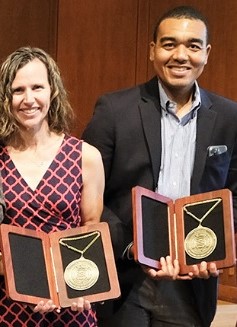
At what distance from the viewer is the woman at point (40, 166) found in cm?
193

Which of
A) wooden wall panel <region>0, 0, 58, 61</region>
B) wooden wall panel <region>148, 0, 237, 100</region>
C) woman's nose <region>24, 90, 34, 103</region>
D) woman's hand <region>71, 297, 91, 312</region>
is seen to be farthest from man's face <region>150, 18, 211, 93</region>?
wooden wall panel <region>0, 0, 58, 61</region>

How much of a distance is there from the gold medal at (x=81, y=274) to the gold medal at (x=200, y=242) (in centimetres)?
28

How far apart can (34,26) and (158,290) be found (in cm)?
317

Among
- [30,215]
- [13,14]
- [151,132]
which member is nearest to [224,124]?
[151,132]

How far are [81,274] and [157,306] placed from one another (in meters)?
0.33

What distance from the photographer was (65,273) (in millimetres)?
1881

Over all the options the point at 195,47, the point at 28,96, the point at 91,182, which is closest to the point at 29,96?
the point at 28,96

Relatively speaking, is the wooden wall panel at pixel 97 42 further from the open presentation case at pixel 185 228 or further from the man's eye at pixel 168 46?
the open presentation case at pixel 185 228

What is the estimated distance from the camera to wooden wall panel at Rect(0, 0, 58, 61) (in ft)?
15.7

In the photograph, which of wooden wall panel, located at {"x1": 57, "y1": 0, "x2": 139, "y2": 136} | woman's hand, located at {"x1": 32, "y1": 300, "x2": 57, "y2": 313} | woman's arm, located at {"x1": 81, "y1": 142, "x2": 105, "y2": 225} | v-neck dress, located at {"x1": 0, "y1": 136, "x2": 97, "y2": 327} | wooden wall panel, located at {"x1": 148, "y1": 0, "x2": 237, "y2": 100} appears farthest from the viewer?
wooden wall panel, located at {"x1": 57, "y1": 0, "x2": 139, "y2": 136}

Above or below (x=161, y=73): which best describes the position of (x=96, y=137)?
below

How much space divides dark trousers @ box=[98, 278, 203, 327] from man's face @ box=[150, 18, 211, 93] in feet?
1.96

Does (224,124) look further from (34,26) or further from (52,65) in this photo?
(34,26)

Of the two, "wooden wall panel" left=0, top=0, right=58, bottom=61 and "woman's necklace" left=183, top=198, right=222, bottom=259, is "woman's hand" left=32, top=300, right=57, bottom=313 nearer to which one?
"woman's necklace" left=183, top=198, right=222, bottom=259
